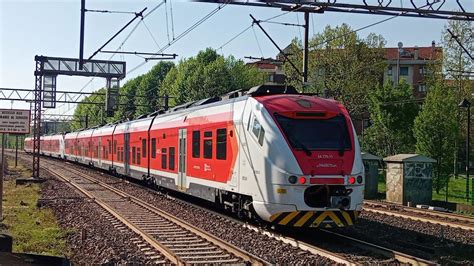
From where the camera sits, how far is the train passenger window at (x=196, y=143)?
1597 cm

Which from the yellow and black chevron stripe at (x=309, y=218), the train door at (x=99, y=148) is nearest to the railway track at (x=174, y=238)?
the yellow and black chevron stripe at (x=309, y=218)

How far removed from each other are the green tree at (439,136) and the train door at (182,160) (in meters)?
12.8

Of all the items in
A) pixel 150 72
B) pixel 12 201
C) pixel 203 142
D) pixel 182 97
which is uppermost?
pixel 150 72

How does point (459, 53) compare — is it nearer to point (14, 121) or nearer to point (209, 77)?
point (209, 77)

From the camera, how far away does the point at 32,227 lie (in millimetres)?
13227

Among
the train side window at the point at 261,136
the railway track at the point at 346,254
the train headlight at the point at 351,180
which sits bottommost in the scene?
the railway track at the point at 346,254

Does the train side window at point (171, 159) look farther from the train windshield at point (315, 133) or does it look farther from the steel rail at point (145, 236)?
the train windshield at point (315, 133)

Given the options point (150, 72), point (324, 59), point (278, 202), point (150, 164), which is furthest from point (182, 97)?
point (278, 202)

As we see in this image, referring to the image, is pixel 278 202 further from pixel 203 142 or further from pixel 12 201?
pixel 12 201

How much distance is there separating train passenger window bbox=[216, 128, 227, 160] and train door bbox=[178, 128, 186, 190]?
3.33 m

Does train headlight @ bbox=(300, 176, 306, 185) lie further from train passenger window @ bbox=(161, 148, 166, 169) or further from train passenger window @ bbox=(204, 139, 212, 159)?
train passenger window @ bbox=(161, 148, 166, 169)

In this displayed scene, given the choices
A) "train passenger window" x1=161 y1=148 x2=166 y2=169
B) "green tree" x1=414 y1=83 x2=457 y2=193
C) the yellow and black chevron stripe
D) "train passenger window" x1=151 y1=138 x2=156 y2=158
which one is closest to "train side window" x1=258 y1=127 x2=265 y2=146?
the yellow and black chevron stripe

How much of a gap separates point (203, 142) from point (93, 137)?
26.2m

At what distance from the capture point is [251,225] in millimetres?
13070
